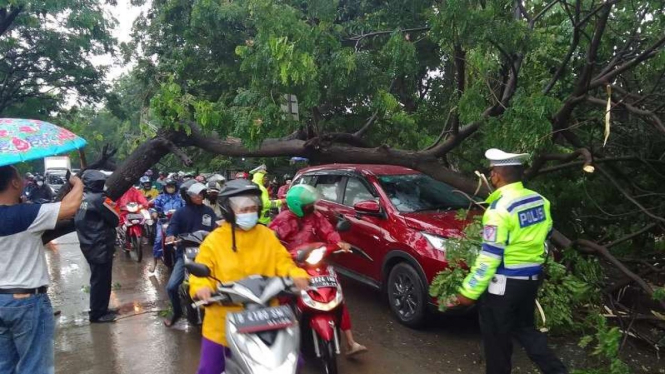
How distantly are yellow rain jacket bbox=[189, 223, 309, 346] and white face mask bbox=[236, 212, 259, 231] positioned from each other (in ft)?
0.17

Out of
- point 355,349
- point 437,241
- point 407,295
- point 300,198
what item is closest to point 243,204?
point 300,198

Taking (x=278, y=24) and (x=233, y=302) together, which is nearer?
(x=233, y=302)

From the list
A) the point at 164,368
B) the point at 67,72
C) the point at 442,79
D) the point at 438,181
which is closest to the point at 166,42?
the point at 67,72

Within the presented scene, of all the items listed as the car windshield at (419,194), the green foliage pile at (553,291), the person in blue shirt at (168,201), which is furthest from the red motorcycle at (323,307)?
the person in blue shirt at (168,201)

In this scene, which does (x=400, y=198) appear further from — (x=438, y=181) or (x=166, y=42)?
(x=166, y=42)

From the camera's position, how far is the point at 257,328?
8.12 ft

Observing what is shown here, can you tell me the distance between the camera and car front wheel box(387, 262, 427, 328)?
502 cm

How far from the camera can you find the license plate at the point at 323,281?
3959 mm

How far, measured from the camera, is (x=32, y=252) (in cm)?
292

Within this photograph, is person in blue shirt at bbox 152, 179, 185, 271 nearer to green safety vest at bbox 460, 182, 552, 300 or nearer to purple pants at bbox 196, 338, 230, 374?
purple pants at bbox 196, 338, 230, 374

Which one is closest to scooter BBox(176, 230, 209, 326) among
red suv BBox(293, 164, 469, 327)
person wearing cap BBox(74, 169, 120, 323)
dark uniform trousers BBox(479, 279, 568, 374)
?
person wearing cap BBox(74, 169, 120, 323)

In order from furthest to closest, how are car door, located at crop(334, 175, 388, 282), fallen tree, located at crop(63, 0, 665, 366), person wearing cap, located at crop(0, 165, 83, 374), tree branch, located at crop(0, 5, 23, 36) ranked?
tree branch, located at crop(0, 5, 23, 36) < car door, located at crop(334, 175, 388, 282) < fallen tree, located at crop(63, 0, 665, 366) < person wearing cap, located at crop(0, 165, 83, 374)

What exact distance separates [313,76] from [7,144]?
12.4ft

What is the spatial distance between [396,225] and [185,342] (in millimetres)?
2601
